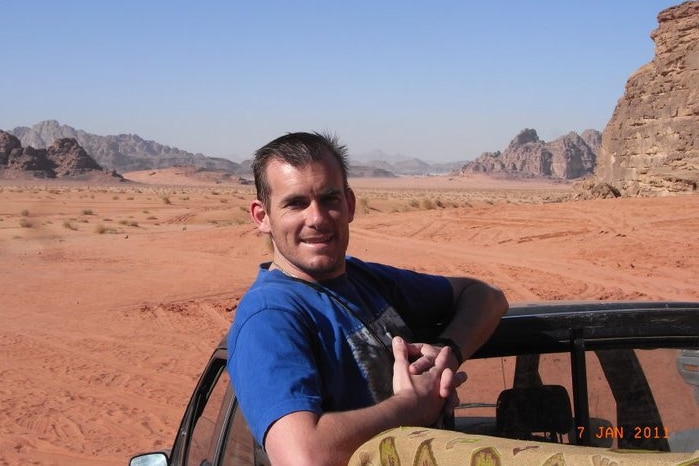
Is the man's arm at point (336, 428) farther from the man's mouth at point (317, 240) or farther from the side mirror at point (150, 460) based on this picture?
the side mirror at point (150, 460)

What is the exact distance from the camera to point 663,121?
25.6 meters

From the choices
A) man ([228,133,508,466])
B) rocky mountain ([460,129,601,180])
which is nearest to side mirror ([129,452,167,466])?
man ([228,133,508,466])

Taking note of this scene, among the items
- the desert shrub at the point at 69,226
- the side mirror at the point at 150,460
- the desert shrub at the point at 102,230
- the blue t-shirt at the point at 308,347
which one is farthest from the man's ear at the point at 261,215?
the desert shrub at the point at 69,226

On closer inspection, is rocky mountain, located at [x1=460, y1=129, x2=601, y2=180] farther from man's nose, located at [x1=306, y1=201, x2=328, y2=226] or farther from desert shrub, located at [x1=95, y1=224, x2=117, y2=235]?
man's nose, located at [x1=306, y1=201, x2=328, y2=226]

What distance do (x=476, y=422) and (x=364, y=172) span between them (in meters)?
178

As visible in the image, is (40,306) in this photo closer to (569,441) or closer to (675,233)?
(569,441)

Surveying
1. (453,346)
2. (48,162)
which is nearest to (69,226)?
(453,346)

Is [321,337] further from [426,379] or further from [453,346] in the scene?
[453,346]

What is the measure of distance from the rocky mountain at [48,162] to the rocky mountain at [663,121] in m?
83.4

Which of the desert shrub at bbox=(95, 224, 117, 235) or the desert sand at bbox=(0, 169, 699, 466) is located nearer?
the desert sand at bbox=(0, 169, 699, 466)

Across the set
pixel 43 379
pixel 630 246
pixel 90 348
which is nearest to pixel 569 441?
pixel 43 379

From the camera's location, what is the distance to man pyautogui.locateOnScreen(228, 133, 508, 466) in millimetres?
1689

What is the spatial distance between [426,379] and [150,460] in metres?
1.35

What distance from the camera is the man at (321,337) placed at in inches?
66.5
